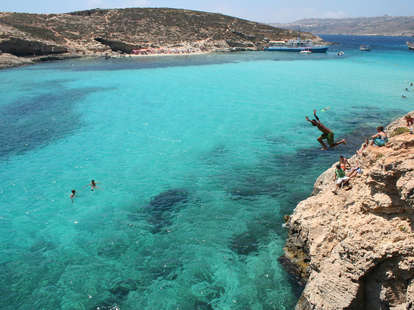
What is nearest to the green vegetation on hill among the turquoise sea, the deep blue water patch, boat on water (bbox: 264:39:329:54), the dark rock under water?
boat on water (bbox: 264:39:329:54)

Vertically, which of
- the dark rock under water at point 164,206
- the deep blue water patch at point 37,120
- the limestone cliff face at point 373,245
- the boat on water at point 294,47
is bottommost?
the dark rock under water at point 164,206

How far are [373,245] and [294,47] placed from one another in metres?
125

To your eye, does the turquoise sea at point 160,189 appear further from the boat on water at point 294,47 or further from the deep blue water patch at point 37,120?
the boat on water at point 294,47

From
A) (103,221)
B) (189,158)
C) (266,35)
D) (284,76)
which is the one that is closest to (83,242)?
(103,221)

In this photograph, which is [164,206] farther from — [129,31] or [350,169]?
[129,31]

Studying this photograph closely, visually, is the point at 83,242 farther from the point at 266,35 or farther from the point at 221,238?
the point at 266,35

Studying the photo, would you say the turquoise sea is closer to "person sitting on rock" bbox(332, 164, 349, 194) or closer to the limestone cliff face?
the limestone cliff face

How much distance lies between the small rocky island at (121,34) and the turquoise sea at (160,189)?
144ft

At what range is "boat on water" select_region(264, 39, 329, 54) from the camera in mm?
112200

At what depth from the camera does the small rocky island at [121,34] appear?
84.6 m

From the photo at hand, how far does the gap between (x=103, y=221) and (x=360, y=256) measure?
12954 mm

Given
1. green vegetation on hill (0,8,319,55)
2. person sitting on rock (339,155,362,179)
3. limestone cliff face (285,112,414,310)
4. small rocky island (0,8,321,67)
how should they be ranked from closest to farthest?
limestone cliff face (285,112,414,310) < person sitting on rock (339,155,362,179) < small rocky island (0,8,321,67) < green vegetation on hill (0,8,319,55)

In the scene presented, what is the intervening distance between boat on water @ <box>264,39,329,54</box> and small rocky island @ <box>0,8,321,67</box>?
5.57m

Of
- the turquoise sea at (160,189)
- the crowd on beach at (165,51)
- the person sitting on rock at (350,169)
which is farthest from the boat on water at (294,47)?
the person sitting on rock at (350,169)
